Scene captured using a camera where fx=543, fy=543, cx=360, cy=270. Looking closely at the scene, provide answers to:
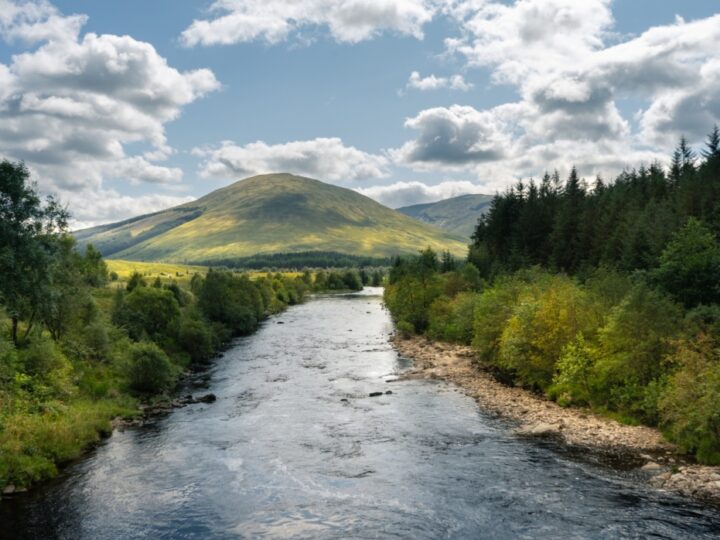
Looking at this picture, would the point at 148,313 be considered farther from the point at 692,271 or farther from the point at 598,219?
the point at 598,219

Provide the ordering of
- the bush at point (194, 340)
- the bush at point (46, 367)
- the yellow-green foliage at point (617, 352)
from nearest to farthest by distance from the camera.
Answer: the yellow-green foliage at point (617, 352), the bush at point (46, 367), the bush at point (194, 340)

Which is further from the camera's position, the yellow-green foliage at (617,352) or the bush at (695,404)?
the yellow-green foliage at (617,352)

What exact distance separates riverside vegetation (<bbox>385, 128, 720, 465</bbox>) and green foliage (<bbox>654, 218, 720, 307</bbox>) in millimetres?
100

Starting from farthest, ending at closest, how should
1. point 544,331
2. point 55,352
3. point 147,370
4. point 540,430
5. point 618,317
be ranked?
point 147,370, point 544,331, point 55,352, point 618,317, point 540,430

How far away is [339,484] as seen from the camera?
32625mm

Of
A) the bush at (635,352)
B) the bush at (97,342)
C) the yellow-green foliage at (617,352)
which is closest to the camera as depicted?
the yellow-green foliage at (617,352)

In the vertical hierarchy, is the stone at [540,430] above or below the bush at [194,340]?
below

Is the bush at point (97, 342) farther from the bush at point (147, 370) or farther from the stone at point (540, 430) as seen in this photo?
the stone at point (540, 430)

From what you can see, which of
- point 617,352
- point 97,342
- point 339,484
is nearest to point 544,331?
point 617,352

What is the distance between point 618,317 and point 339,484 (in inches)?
1092

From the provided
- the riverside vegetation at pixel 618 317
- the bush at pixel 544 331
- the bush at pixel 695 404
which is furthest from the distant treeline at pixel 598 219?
the bush at pixel 695 404

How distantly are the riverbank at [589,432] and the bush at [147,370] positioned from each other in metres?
28.1

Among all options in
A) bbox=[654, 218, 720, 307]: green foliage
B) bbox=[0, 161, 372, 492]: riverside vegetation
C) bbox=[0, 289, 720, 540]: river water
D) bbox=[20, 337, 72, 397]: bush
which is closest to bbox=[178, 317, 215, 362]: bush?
bbox=[0, 161, 372, 492]: riverside vegetation

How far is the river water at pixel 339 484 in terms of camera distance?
26.8 meters
